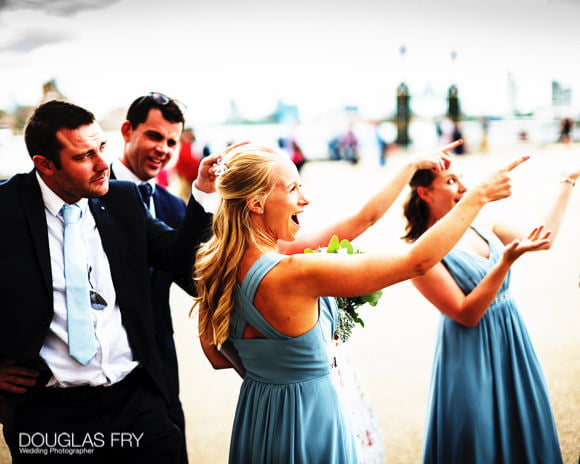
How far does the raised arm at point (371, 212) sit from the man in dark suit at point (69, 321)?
1.35ft

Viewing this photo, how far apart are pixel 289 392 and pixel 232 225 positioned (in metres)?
0.50

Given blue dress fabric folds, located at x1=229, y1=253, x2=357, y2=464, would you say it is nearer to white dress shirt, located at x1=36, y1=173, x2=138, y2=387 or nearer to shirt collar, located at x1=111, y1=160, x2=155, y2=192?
white dress shirt, located at x1=36, y1=173, x2=138, y2=387

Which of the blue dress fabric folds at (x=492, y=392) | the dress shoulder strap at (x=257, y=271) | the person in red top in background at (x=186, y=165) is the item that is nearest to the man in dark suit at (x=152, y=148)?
the dress shoulder strap at (x=257, y=271)

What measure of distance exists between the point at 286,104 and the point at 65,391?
85.2 ft

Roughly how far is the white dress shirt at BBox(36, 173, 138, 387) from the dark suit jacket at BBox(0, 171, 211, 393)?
0.08ft

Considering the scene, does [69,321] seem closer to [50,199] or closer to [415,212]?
[50,199]

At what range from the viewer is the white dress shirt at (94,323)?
5.69ft

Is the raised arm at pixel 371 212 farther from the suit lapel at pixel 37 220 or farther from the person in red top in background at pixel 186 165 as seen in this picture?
the person in red top in background at pixel 186 165

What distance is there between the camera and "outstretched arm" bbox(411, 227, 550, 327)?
6.73ft

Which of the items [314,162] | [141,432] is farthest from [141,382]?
[314,162]

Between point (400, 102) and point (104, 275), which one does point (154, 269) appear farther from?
point (400, 102)

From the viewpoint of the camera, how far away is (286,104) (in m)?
26.9

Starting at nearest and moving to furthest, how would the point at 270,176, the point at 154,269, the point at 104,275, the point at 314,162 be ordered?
1. the point at 270,176
2. the point at 104,275
3. the point at 154,269
4. the point at 314,162

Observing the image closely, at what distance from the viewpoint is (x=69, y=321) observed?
5.59 feet
